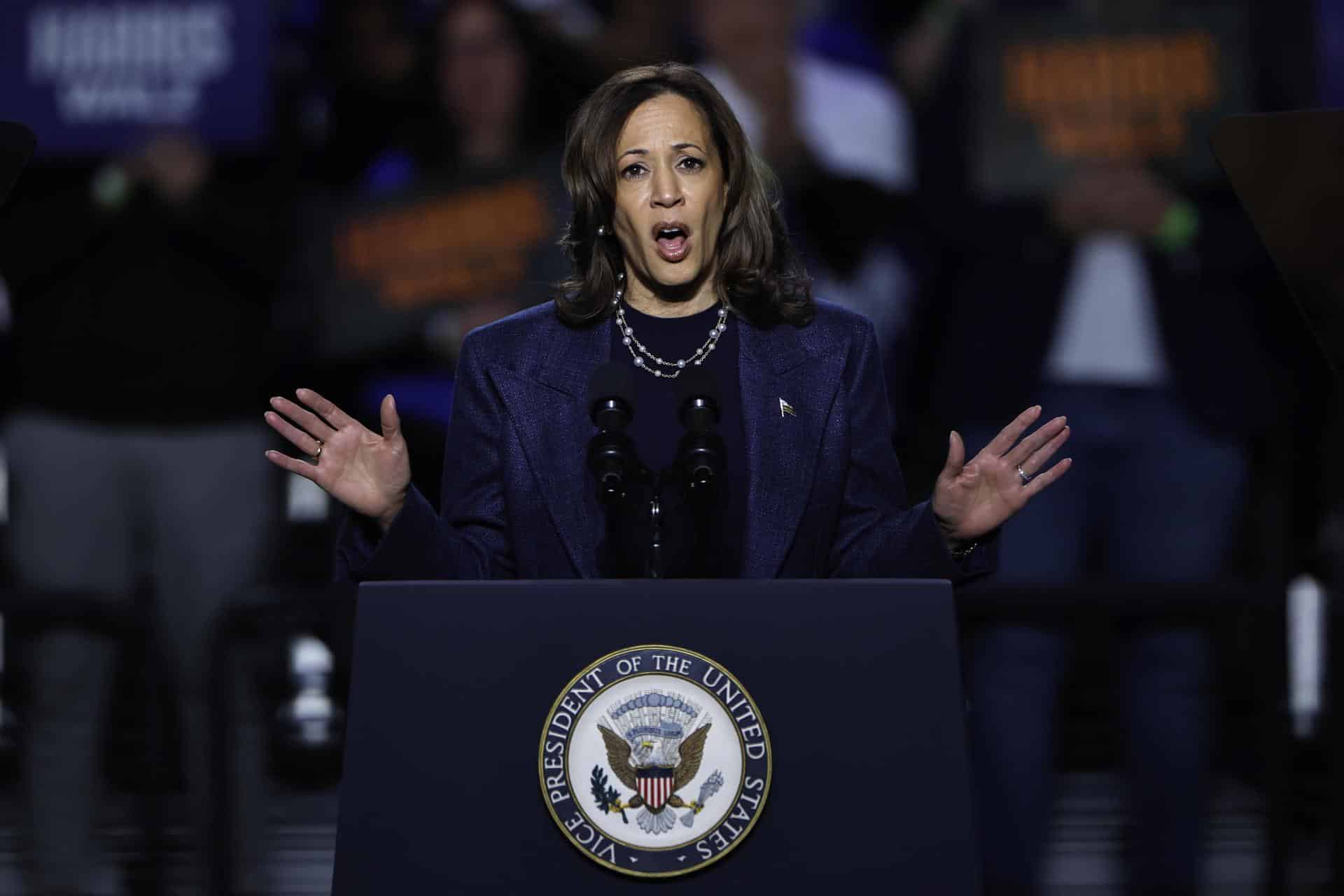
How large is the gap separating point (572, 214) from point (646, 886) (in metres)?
1.19

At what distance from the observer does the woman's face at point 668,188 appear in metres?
2.63

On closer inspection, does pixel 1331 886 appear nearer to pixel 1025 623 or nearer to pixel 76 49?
pixel 1025 623

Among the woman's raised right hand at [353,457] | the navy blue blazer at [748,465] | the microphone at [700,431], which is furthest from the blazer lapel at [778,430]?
Result: the woman's raised right hand at [353,457]

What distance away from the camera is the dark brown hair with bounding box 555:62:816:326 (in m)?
2.70

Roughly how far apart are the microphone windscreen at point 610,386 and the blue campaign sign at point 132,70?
2.66m

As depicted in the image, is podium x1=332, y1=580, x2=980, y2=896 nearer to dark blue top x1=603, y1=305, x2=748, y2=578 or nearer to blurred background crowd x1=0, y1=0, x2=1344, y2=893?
dark blue top x1=603, y1=305, x2=748, y2=578

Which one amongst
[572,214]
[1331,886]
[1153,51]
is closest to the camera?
[572,214]

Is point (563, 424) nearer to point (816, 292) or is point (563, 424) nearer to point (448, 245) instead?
point (816, 292)

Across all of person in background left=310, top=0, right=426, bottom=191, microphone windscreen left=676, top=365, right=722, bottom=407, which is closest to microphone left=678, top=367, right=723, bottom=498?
microphone windscreen left=676, top=365, right=722, bottom=407

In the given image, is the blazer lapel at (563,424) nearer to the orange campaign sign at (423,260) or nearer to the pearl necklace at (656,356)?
the pearl necklace at (656,356)

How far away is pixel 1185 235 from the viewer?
4.14 metres

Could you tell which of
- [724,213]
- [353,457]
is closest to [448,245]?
[724,213]

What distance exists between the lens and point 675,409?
2.64m

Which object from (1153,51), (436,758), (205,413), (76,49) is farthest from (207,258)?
(436,758)
